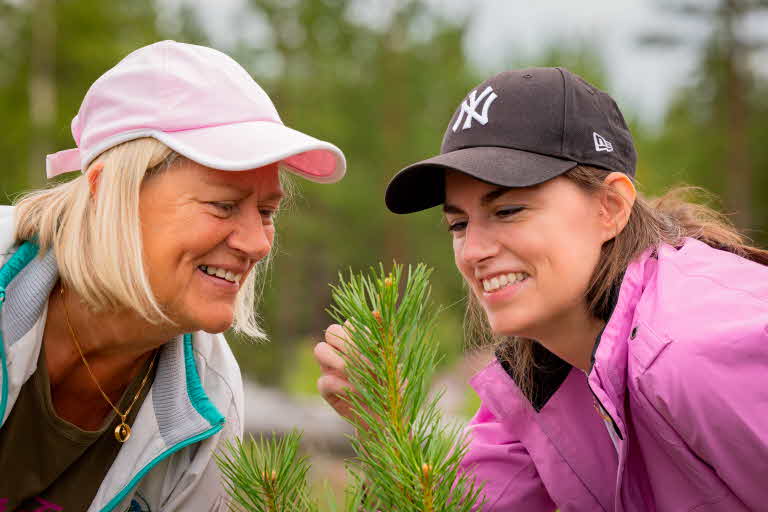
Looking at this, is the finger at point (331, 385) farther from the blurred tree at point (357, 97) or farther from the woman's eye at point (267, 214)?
the blurred tree at point (357, 97)

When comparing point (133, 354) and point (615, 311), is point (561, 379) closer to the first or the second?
point (615, 311)

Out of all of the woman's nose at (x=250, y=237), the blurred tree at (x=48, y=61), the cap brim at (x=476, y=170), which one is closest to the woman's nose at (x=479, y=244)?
the cap brim at (x=476, y=170)

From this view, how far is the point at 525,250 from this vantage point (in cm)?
210

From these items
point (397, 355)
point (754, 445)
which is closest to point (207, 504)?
point (397, 355)

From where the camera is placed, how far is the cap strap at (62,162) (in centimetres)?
250

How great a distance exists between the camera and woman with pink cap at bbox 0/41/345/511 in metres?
2.16

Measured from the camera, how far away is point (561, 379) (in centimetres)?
250

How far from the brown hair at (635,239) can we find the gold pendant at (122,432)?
3.84ft

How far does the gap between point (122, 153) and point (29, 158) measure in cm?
1641

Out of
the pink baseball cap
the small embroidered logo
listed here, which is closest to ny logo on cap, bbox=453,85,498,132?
the pink baseball cap

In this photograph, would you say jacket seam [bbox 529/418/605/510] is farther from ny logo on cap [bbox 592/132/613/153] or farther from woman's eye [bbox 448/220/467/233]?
ny logo on cap [bbox 592/132/613/153]

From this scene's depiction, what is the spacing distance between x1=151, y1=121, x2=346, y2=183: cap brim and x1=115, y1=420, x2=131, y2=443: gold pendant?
0.89 m

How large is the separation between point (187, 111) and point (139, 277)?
1.52ft

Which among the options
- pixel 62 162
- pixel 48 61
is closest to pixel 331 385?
pixel 62 162
